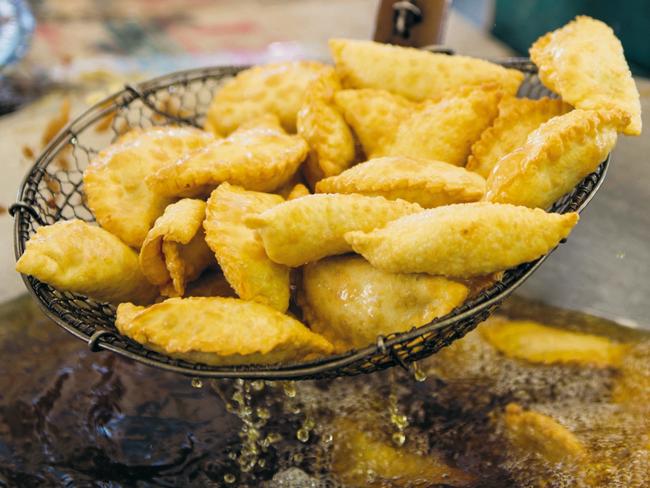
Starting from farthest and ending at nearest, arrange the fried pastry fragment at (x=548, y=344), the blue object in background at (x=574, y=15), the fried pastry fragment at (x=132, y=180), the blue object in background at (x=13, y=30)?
1. the blue object in background at (x=574, y=15)
2. the blue object in background at (x=13, y=30)
3. the fried pastry fragment at (x=548, y=344)
4. the fried pastry fragment at (x=132, y=180)

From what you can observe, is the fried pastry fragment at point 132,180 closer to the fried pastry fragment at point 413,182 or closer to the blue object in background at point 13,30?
the fried pastry fragment at point 413,182

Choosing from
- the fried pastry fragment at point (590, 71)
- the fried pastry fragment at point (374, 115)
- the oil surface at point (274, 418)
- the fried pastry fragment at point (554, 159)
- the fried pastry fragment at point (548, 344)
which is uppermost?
the fried pastry fragment at point (590, 71)

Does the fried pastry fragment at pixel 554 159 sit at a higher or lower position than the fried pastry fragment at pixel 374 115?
higher

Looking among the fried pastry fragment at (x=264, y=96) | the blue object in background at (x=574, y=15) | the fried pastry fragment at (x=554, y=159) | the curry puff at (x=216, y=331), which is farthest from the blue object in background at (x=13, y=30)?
the blue object in background at (x=574, y=15)

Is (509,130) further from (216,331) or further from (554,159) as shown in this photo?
(216,331)

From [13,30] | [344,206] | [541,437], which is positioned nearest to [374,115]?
[344,206]

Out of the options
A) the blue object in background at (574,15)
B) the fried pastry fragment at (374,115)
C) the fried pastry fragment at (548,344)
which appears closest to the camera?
the fried pastry fragment at (374,115)

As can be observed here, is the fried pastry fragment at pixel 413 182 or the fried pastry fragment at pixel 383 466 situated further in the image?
the fried pastry fragment at pixel 383 466

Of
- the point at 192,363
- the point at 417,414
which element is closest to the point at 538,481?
the point at 417,414
